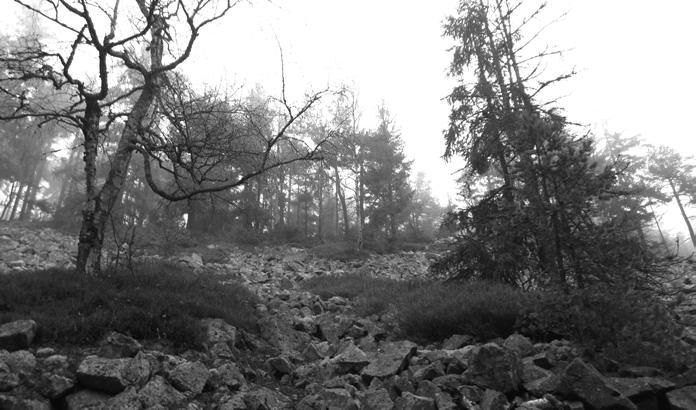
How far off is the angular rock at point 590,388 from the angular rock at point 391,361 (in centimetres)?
166

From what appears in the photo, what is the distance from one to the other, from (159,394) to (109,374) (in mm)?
486

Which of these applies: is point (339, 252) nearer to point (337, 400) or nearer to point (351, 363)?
point (351, 363)

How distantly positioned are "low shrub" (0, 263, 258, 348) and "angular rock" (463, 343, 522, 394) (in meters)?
3.34

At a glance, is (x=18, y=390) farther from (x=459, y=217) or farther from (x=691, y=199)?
(x=691, y=199)

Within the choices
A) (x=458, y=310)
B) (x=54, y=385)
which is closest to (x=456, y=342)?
(x=458, y=310)

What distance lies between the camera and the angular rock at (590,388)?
3209 millimetres

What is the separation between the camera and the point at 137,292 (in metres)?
5.76

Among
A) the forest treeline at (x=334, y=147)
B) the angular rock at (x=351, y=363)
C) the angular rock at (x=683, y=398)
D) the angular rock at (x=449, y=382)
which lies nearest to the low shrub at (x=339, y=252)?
the forest treeline at (x=334, y=147)

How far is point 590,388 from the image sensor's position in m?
3.34

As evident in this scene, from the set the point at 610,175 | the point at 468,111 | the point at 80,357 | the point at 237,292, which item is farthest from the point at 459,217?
the point at 80,357

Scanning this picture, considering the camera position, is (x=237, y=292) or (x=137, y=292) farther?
(x=237, y=292)

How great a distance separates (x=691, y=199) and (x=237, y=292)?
3749 cm

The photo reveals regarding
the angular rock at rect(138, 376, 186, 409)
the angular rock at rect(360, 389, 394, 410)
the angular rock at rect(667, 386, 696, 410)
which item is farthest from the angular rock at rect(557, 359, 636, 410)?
the angular rock at rect(138, 376, 186, 409)

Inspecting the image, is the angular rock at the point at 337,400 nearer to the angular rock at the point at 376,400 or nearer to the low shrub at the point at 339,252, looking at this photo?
the angular rock at the point at 376,400
